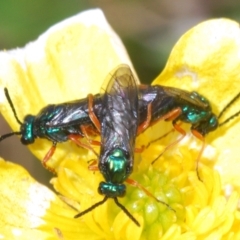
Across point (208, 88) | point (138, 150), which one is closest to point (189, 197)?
point (138, 150)

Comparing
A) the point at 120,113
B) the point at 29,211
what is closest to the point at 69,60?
the point at 120,113

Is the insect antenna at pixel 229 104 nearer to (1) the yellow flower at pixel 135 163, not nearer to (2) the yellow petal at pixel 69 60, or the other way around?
(1) the yellow flower at pixel 135 163

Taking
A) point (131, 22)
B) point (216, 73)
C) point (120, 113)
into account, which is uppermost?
point (120, 113)

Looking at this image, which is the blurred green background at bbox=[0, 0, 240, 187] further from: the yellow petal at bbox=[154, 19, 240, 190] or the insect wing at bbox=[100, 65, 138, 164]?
the insect wing at bbox=[100, 65, 138, 164]

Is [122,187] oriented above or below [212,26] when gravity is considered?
below

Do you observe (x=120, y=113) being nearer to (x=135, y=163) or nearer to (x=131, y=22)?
(x=135, y=163)

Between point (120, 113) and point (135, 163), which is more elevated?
point (120, 113)

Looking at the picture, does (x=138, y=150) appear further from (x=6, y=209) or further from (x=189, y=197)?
(x=6, y=209)
